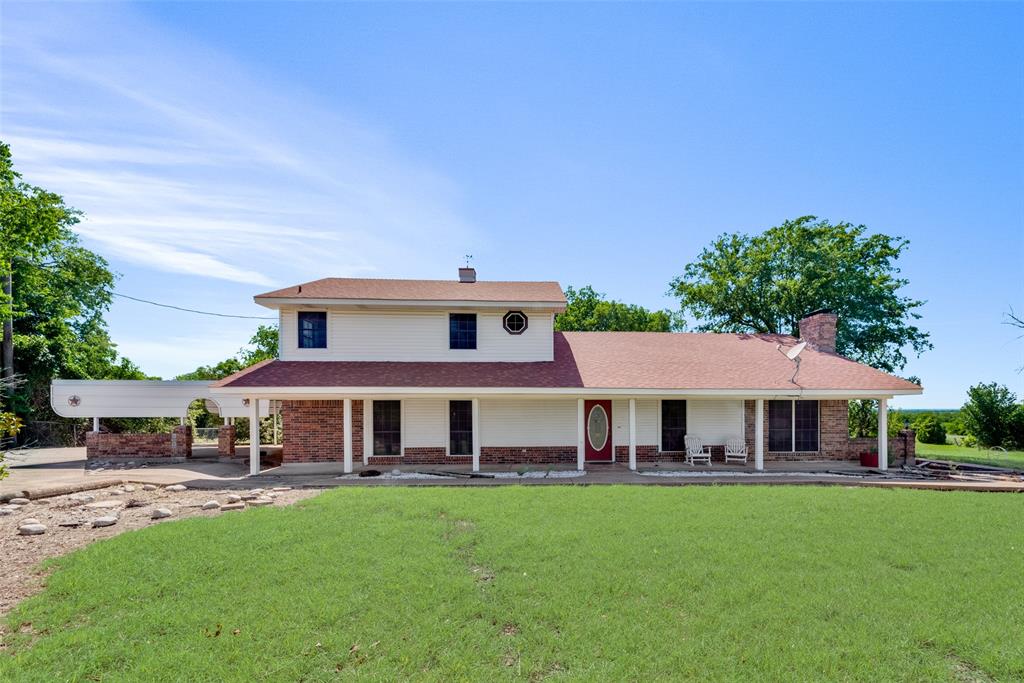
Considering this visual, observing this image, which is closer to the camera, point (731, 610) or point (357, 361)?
point (731, 610)

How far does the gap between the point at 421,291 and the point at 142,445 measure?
37.6ft

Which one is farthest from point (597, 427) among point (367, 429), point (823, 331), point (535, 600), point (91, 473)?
point (91, 473)

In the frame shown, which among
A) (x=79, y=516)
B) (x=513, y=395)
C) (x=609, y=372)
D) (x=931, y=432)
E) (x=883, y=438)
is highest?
(x=609, y=372)

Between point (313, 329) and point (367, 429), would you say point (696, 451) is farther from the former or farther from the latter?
point (313, 329)

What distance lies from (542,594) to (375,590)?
1828mm

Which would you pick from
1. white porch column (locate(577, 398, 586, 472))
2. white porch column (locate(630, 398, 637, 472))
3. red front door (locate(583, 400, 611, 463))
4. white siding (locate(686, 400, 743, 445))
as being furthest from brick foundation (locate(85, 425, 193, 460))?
white siding (locate(686, 400, 743, 445))

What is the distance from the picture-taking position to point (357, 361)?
52.4 ft

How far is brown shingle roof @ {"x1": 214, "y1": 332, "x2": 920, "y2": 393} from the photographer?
14523 mm

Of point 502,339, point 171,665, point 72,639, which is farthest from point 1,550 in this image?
point 502,339

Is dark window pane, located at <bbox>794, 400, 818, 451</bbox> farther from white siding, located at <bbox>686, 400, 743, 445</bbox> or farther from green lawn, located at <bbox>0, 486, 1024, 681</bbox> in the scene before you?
green lawn, located at <bbox>0, 486, 1024, 681</bbox>

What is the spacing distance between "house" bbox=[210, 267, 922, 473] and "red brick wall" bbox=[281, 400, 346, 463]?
31 millimetres

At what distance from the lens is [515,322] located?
1666cm

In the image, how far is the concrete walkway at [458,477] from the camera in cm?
1252

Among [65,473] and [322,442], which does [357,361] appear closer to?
[322,442]
